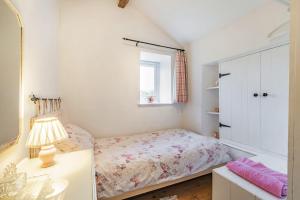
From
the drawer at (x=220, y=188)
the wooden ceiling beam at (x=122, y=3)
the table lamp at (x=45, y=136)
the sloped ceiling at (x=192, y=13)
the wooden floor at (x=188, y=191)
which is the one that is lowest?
the wooden floor at (x=188, y=191)

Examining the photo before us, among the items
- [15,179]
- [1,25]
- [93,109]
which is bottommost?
[15,179]

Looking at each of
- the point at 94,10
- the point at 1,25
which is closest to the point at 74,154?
the point at 1,25

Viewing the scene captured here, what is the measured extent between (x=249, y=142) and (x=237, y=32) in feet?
5.17

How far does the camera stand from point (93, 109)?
2381mm

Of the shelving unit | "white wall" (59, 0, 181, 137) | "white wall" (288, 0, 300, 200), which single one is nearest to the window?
"white wall" (59, 0, 181, 137)

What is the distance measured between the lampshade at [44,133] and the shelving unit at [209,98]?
236 cm

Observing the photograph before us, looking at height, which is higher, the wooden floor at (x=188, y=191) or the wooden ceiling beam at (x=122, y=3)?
the wooden ceiling beam at (x=122, y=3)

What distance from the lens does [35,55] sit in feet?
4.21

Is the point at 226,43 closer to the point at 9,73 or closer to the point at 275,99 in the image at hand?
the point at 275,99

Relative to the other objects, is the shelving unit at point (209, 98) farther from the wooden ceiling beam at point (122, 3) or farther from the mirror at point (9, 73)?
the mirror at point (9, 73)

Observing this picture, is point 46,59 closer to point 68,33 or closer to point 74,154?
point 68,33

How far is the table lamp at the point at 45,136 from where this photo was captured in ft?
3.14

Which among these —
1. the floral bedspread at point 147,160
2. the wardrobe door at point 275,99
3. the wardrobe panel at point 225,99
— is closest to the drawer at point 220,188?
the floral bedspread at point 147,160

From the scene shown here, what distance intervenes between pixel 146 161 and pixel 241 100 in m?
1.62
